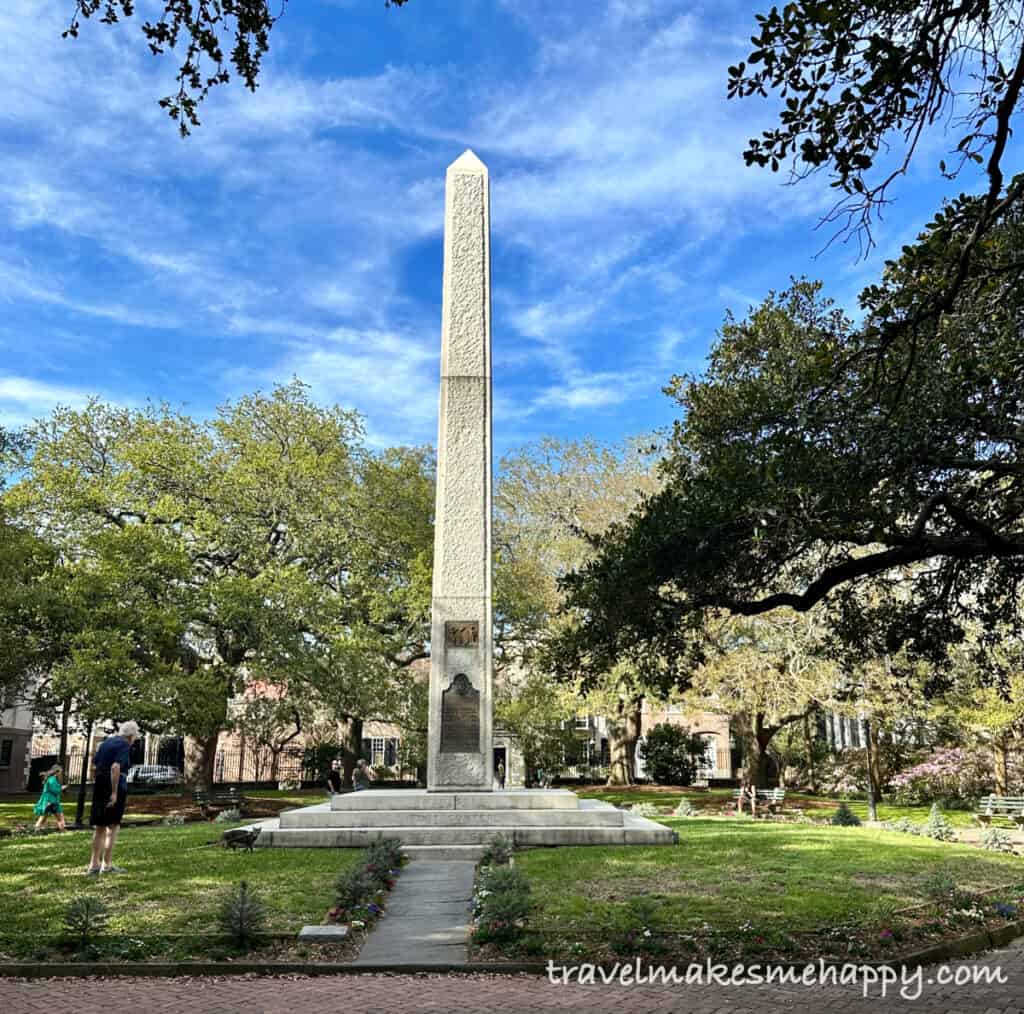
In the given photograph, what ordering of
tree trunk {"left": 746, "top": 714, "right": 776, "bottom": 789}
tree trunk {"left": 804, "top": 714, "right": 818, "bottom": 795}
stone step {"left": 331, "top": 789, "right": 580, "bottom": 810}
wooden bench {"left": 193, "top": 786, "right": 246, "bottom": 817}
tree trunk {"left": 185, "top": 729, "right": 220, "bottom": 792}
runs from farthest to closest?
tree trunk {"left": 804, "top": 714, "right": 818, "bottom": 795}
tree trunk {"left": 746, "top": 714, "right": 776, "bottom": 789}
tree trunk {"left": 185, "top": 729, "right": 220, "bottom": 792}
wooden bench {"left": 193, "top": 786, "right": 246, "bottom": 817}
stone step {"left": 331, "top": 789, "right": 580, "bottom": 810}

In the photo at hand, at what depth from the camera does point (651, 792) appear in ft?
111

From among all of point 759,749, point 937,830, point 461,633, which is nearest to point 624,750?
point 759,749

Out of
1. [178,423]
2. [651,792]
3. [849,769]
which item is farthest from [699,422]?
[849,769]

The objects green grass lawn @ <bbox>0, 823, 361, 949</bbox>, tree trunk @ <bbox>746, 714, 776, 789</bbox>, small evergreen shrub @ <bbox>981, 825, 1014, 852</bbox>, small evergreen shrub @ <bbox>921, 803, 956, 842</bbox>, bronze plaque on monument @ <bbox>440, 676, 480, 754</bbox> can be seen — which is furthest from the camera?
tree trunk @ <bbox>746, 714, 776, 789</bbox>

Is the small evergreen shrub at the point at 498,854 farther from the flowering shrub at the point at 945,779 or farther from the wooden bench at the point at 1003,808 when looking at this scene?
the flowering shrub at the point at 945,779

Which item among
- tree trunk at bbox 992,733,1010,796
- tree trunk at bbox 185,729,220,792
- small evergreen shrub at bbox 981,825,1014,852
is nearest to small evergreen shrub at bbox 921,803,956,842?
small evergreen shrub at bbox 981,825,1014,852

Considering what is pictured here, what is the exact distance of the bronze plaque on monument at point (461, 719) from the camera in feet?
50.4

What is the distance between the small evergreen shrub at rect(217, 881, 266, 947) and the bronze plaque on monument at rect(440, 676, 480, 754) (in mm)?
7437

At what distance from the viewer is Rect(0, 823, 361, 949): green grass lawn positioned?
8.58 m

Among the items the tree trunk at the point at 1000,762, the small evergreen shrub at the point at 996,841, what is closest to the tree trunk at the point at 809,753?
the tree trunk at the point at 1000,762

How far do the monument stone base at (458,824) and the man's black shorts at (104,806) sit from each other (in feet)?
9.58

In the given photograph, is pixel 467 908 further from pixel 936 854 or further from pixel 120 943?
pixel 936 854

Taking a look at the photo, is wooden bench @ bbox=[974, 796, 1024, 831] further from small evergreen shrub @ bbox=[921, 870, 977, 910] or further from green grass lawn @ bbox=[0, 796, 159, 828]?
green grass lawn @ bbox=[0, 796, 159, 828]

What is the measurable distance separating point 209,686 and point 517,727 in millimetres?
12091
